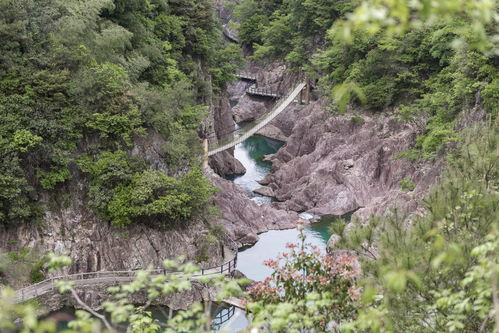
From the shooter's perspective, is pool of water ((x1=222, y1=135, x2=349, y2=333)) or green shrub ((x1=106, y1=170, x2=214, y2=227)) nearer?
green shrub ((x1=106, y1=170, x2=214, y2=227))

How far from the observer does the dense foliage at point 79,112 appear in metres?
13.4

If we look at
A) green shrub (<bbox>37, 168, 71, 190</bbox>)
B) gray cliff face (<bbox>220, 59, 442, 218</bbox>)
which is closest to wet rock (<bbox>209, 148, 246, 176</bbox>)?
gray cliff face (<bbox>220, 59, 442, 218</bbox>)

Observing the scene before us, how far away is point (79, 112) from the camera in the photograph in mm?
14336

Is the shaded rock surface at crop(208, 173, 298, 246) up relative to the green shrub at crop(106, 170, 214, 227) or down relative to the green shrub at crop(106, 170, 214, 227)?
down

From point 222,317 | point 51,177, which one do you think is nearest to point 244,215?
point 222,317

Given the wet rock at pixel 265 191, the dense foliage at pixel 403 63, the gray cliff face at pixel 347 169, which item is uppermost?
the dense foliage at pixel 403 63

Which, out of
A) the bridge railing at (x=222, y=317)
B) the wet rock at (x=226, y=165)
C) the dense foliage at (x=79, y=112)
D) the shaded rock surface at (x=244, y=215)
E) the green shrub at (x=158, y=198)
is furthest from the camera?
the wet rock at (x=226, y=165)

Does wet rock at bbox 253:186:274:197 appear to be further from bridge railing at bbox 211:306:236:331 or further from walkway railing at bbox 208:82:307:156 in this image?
bridge railing at bbox 211:306:236:331

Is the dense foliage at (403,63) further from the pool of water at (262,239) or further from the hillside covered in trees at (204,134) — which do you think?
the pool of water at (262,239)

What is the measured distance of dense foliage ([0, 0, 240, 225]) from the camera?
43.8ft

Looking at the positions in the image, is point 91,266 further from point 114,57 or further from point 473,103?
point 473,103

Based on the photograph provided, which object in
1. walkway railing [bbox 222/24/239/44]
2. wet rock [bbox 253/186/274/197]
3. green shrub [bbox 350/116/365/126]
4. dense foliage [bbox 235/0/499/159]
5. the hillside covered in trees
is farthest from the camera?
walkway railing [bbox 222/24/239/44]

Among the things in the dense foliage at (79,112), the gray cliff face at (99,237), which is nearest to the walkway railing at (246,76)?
the dense foliage at (79,112)

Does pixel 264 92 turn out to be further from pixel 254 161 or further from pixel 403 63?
pixel 403 63
